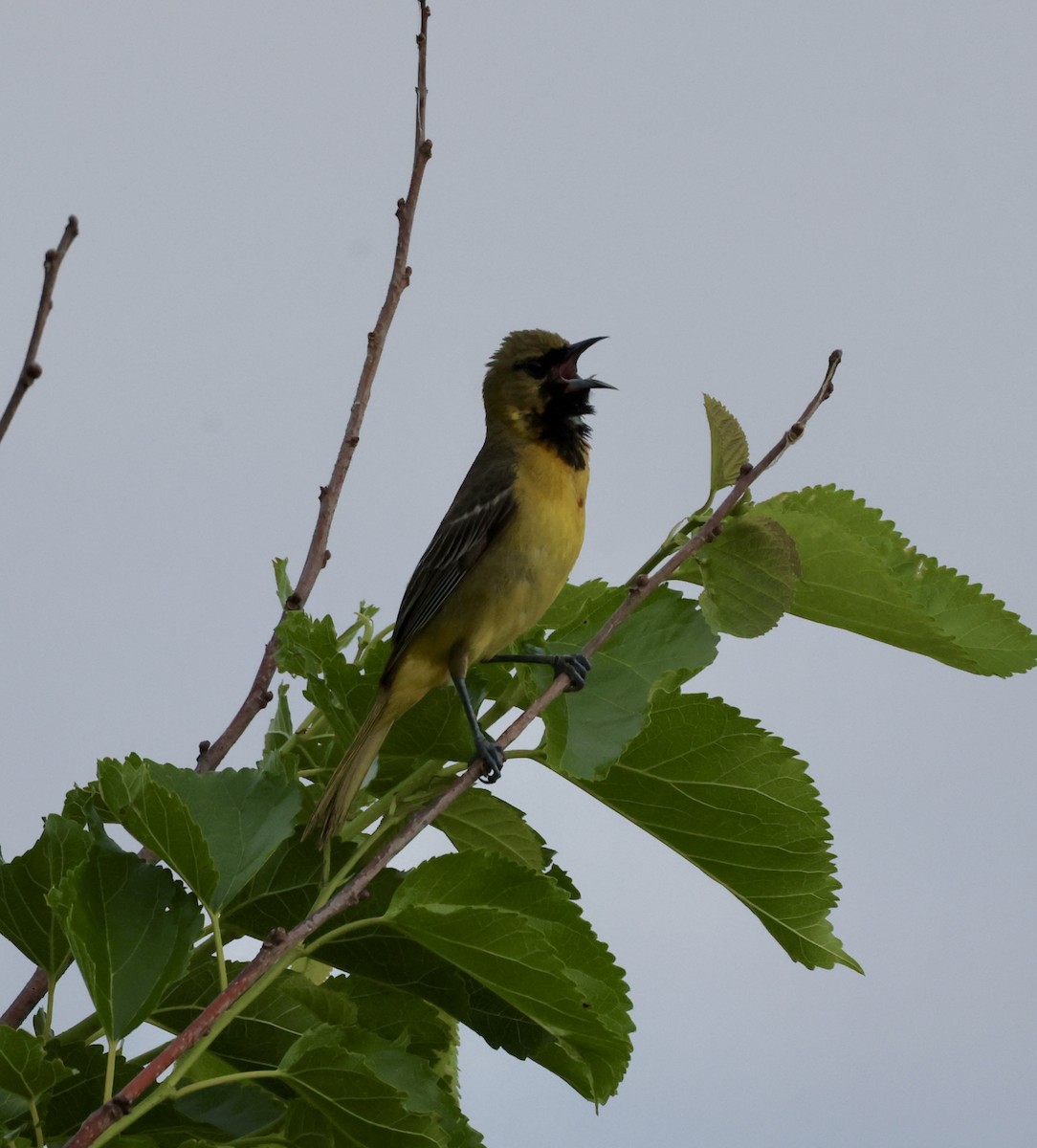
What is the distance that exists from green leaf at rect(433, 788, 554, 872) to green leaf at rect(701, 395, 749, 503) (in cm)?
97

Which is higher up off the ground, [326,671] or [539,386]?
[539,386]

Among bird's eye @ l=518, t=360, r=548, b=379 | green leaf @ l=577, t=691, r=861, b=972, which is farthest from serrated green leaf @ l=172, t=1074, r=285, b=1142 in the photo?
bird's eye @ l=518, t=360, r=548, b=379

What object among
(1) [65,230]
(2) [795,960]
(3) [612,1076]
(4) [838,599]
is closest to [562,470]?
(4) [838,599]

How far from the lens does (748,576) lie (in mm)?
3209

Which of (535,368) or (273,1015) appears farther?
(535,368)

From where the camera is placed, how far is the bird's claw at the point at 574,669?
3.06 meters

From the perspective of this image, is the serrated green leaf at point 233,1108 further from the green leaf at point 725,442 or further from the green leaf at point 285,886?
the green leaf at point 725,442

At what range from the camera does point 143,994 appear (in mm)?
2596

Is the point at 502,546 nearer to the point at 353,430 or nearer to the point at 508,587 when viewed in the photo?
the point at 508,587

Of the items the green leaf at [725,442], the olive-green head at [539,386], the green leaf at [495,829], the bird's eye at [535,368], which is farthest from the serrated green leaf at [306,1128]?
the bird's eye at [535,368]

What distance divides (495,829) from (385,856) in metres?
0.69

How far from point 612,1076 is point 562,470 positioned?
2.42 m

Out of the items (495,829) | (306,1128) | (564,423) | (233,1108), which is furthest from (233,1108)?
(564,423)

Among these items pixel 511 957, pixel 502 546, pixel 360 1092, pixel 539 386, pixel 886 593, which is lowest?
pixel 360 1092
